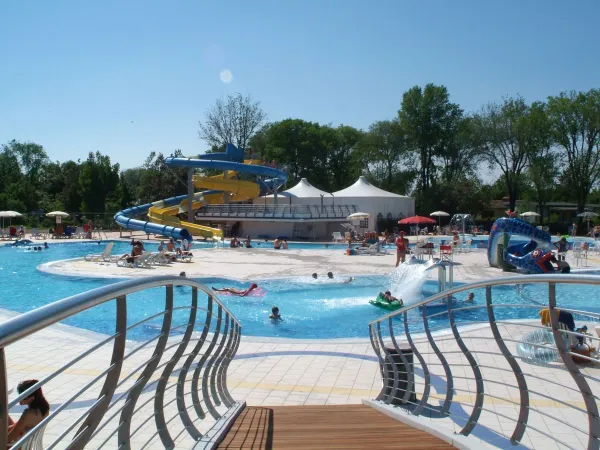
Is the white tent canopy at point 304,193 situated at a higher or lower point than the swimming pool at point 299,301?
higher

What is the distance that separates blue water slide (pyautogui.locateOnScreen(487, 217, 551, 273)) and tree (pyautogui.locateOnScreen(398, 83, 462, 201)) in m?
28.1

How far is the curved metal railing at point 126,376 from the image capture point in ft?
4.45

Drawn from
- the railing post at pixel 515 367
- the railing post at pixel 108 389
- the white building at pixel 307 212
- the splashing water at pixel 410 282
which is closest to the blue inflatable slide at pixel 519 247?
the splashing water at pixel 410 282

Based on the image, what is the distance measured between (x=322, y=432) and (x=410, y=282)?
11657 mm

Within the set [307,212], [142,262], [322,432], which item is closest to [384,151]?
[307,212]

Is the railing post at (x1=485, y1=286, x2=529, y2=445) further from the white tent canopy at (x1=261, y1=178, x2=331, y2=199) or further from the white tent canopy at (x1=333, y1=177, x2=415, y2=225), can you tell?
the white tent canopy at (x1=261, y1=178, x2=331, y2=199)

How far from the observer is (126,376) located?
3.26m

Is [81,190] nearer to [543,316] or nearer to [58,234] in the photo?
[58,234]

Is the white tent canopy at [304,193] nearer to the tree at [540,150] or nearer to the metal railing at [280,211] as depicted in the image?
the metal railing at [280,211]

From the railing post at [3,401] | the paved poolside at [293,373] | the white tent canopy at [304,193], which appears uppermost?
the white tent canopy at [304,193]

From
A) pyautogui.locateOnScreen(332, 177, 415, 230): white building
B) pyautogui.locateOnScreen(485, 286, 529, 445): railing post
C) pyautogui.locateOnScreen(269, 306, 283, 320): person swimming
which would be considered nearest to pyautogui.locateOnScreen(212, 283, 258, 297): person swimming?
pyautogui.locateOnScreen(269, 306, 283, 320): person swimming

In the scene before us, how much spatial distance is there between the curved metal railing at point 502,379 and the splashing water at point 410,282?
4.51 meters

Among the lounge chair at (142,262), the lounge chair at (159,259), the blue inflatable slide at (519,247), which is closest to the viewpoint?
the blue inflatable slide at (519,247)

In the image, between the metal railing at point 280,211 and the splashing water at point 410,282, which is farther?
the metal railing at point 280,211
